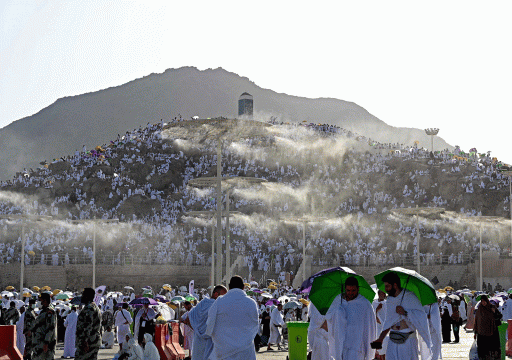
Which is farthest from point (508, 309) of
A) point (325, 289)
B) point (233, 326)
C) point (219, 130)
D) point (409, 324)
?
point (233, 326)

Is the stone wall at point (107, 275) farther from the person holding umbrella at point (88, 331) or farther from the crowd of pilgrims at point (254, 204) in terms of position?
the person holding umbrella at point (88, 331)

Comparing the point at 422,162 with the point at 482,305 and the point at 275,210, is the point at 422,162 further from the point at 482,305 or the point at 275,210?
the point at 482,305

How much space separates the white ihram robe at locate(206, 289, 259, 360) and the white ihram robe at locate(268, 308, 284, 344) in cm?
1398

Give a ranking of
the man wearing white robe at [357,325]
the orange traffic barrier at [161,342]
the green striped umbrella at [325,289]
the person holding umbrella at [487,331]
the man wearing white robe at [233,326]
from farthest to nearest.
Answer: the orange traffic barrier at [161,342]
the person holding umbrella at [487,331]
the green striped umbrella at [325,289]
the man wearing white robe at [357,325]
the man wearing white robe at [233,326]

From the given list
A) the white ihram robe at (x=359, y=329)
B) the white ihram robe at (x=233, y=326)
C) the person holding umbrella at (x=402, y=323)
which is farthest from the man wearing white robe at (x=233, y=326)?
the person holding umbrella at (x=402, y=323)

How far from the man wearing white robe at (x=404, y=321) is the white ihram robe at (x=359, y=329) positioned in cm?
46

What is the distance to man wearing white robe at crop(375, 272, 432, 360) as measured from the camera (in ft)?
32.6

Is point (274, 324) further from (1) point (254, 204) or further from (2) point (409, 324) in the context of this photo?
(1) point (254, 204)

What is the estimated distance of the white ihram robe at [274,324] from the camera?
77.8ft

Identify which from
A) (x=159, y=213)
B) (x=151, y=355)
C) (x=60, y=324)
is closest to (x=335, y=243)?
(x=159, y=213)

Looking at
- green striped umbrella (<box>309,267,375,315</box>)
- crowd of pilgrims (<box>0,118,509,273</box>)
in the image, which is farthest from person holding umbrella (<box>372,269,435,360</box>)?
crowd of pilgrims (<box>0,118,509,273</box>)

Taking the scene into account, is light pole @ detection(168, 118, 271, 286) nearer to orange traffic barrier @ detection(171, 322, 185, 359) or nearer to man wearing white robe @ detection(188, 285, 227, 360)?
orange traffic barrier @ detection(171, 322, 185, 359)

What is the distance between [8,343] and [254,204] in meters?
74.7

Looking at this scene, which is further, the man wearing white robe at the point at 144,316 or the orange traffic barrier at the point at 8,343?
the man wearing white robe at the point at 144,316
